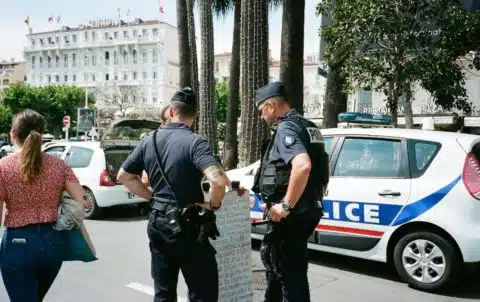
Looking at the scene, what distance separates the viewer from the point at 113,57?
3541 inches

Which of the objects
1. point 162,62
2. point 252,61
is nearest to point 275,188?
point 252,61

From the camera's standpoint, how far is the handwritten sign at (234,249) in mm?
3740

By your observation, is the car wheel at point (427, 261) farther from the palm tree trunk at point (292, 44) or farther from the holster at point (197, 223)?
the palm tree trunk at point (292, 44)

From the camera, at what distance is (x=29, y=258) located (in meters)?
2.82

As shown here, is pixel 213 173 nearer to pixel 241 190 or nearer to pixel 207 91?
pixel 241 190

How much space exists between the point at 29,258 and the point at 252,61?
24.3 feet

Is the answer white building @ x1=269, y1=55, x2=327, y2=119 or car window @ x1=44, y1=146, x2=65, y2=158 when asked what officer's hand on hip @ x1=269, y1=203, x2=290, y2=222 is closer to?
car window @ x1=44, y1=146, x2=65, y2=158

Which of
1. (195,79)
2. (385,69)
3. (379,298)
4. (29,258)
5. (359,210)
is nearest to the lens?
(29,258)

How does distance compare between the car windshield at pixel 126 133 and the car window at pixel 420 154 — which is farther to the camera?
the car windshield at pixel 126 133

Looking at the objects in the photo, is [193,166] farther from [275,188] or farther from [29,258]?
[29,258]

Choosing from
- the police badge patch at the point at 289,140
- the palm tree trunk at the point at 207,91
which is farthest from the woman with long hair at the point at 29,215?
the palm tree trunk at the point at 207,91

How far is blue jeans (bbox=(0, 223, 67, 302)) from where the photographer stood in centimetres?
282

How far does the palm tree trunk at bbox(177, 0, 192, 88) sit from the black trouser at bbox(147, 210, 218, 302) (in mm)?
12778

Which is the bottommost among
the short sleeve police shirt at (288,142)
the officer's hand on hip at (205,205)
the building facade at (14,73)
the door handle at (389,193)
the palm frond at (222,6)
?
the door handle at (389,193)
